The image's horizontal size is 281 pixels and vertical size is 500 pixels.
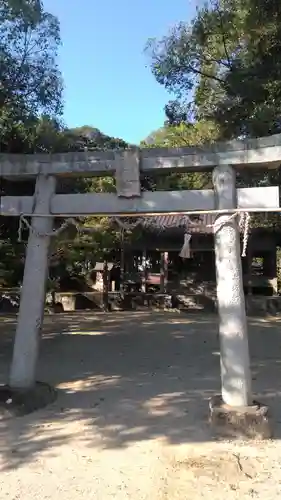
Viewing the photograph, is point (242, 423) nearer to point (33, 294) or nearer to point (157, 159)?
point (33, 294)

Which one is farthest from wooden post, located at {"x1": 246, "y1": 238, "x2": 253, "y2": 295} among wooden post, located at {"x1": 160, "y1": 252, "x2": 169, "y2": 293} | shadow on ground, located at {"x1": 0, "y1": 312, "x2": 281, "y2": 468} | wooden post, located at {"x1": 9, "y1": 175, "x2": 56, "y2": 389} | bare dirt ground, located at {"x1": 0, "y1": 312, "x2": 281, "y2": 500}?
wooden post, located at {"x1": 9, "y1": 175, "x2": 56, "y2": 389}

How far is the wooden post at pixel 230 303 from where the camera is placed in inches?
200

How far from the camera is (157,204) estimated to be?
5535 mm

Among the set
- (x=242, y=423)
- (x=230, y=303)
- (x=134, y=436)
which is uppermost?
(x=230, y=303)

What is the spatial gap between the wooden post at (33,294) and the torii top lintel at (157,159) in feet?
0.73

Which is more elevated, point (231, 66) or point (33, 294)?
point (231, 66)

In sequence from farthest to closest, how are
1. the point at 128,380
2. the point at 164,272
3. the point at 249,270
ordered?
the point at 164,272 < the point at 249,270 < the point at 128,380

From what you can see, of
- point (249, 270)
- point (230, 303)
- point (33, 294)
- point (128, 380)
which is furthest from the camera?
point (249, 270)

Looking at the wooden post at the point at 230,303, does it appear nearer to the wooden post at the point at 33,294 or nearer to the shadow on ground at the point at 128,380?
the shadow on ground at the point at 128,380

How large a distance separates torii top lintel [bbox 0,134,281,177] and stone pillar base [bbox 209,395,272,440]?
103 inches

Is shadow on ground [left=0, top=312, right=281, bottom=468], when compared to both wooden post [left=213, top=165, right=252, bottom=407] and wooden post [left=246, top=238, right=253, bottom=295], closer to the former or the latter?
wooden post [left=213, top=165, right=252, bottom=407]

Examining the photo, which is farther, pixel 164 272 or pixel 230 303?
pixel 164 272

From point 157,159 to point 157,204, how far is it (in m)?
0.52

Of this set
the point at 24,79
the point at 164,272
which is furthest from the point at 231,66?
the point at 164,272
